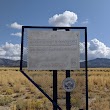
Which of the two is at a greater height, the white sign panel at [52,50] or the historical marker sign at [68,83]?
the white sign panel at [52,50]

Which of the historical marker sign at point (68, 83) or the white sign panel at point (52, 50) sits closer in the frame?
the white sign panel at point (52, 50)

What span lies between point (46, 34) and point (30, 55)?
758mm

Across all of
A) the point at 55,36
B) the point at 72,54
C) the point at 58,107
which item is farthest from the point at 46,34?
the point at 58,107

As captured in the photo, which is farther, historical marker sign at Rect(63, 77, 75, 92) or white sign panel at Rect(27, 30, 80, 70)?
historical marker sign at Rect(63, 77, 75, 92)

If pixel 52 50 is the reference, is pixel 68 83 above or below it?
below

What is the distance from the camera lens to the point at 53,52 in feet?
30.2

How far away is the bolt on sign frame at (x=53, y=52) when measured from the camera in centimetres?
918

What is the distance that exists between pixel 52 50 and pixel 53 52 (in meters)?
0.06

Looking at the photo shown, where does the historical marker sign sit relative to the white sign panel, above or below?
below

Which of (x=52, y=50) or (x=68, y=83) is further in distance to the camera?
(x=68, y=83)

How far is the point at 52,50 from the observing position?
9.20 m

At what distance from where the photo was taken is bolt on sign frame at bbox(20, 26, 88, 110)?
9.18 m

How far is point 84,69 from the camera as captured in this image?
952 centimetres

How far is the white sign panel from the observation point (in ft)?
30.1
